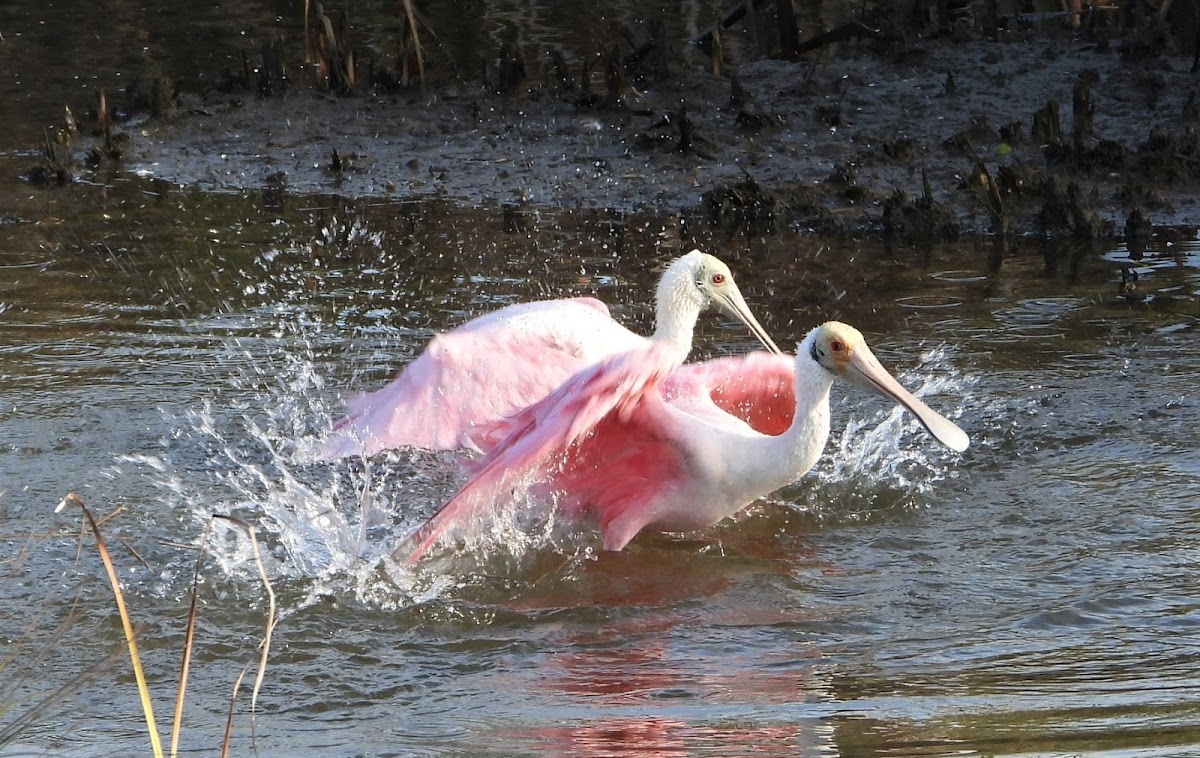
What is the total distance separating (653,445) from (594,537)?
36 centimetres

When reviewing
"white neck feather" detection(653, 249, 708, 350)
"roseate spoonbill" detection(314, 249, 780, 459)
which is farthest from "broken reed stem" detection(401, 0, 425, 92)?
"roseate spoonbill" detection(314, 249, 780, 459)

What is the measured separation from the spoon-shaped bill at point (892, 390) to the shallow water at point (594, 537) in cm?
26

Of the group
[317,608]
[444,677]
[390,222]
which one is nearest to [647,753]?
[444,677]

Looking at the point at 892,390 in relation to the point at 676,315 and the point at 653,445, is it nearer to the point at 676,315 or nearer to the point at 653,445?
the point at 653,445

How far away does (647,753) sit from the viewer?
→ 356 cm

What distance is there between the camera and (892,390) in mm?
5223

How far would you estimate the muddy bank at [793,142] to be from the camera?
873 centimetres

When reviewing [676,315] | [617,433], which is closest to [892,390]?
[617,433]

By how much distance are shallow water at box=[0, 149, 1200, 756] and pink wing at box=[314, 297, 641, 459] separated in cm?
22

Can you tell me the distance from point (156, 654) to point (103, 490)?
53.2 inches

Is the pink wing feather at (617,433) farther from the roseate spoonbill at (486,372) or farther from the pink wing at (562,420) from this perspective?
the roseate spoonbill at (486,372)

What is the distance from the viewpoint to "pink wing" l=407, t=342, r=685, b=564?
477 cm

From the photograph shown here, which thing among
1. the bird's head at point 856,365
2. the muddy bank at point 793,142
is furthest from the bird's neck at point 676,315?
the muddy bank at point 793,142

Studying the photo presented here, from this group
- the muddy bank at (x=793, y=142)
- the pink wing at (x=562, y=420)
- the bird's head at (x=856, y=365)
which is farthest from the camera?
the muddy bank at (x=793, y=142)
